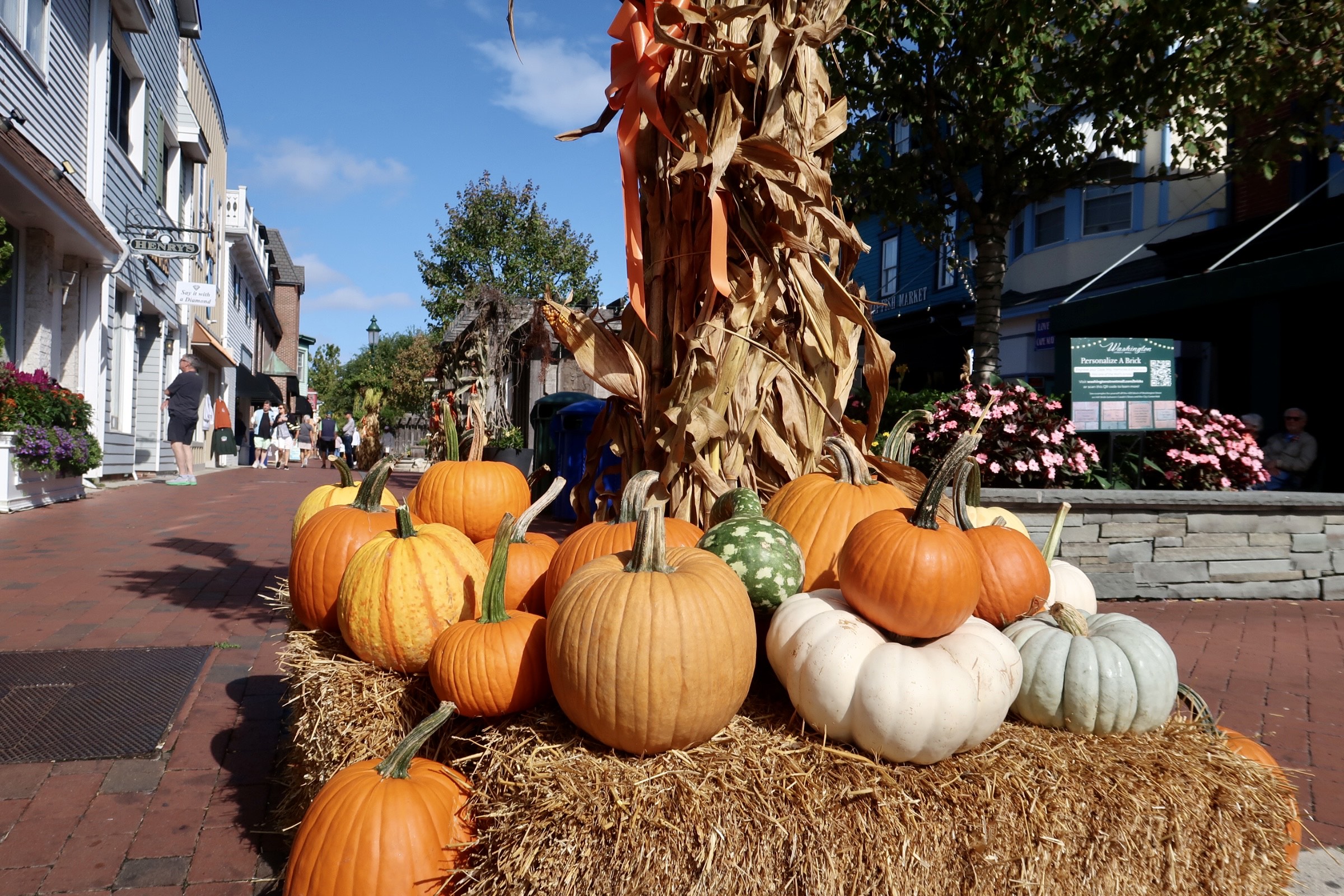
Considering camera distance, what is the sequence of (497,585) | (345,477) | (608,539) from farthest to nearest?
(345,477) → (608,539) → (497,585)

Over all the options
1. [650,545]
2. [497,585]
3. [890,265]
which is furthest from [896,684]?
[890,265]

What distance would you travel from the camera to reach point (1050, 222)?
56.2 ft

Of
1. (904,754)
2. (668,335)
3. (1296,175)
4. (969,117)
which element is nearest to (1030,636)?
(904,754)

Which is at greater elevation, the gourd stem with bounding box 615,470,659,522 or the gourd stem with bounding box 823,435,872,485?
the gourd stem with bounding box 823,435,872,485

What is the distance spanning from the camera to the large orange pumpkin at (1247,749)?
2.04 metres

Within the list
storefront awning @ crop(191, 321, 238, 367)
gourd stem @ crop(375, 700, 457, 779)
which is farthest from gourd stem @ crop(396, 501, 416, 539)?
storefront awning @ crop(191, 321, 238, 367)

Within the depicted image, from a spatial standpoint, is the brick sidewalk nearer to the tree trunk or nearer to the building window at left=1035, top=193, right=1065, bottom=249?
the tree trunk

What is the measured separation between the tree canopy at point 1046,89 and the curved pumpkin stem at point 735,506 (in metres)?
6.02

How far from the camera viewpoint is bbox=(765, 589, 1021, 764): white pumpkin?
167 centimetres

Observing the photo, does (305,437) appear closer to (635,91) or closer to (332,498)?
(332,498)

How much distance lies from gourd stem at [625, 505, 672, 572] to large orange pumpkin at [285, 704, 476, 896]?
0.57 meters

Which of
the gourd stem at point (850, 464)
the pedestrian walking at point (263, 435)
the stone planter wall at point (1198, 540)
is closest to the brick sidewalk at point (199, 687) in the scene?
the stone planter wall at point (1198, 540)

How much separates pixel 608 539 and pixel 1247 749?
6.03 feet

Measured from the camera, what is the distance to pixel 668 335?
272 cm
